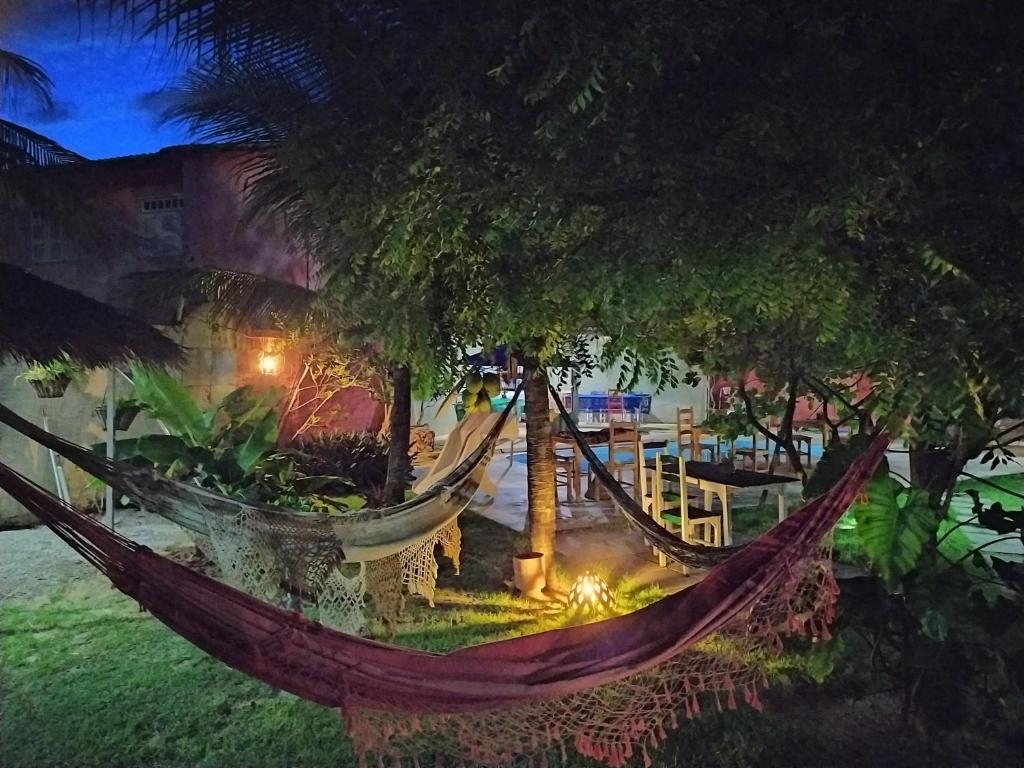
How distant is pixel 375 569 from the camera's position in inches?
102

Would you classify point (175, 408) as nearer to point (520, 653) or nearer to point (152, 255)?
point (152, 255)

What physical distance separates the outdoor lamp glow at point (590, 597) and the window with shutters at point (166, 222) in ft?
15.9

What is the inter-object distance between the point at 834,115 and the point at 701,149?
0.29 m

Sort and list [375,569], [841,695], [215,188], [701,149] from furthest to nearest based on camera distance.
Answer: [215,188]
[375,569]
[841,695]
[701,149]

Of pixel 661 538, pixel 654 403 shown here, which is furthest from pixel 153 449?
pixel 654 403

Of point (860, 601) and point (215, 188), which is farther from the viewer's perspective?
point (215, 188)

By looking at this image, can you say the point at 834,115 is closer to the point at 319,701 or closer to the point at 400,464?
the point at 319,701

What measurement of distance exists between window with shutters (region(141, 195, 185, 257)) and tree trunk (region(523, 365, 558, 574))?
14.3 feet

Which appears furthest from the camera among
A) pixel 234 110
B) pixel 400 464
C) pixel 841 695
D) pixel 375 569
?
pixel 400 464

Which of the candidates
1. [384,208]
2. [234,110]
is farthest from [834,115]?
[234,110]

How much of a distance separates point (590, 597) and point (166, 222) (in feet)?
17.0

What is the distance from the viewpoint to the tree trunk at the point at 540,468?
3.00 m

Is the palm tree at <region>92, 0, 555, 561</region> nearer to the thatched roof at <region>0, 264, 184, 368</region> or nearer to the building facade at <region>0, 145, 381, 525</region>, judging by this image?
the thatched roof at <region>0, 264, 184, 368</region>

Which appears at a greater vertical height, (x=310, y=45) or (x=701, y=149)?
(x=310, y=45)
